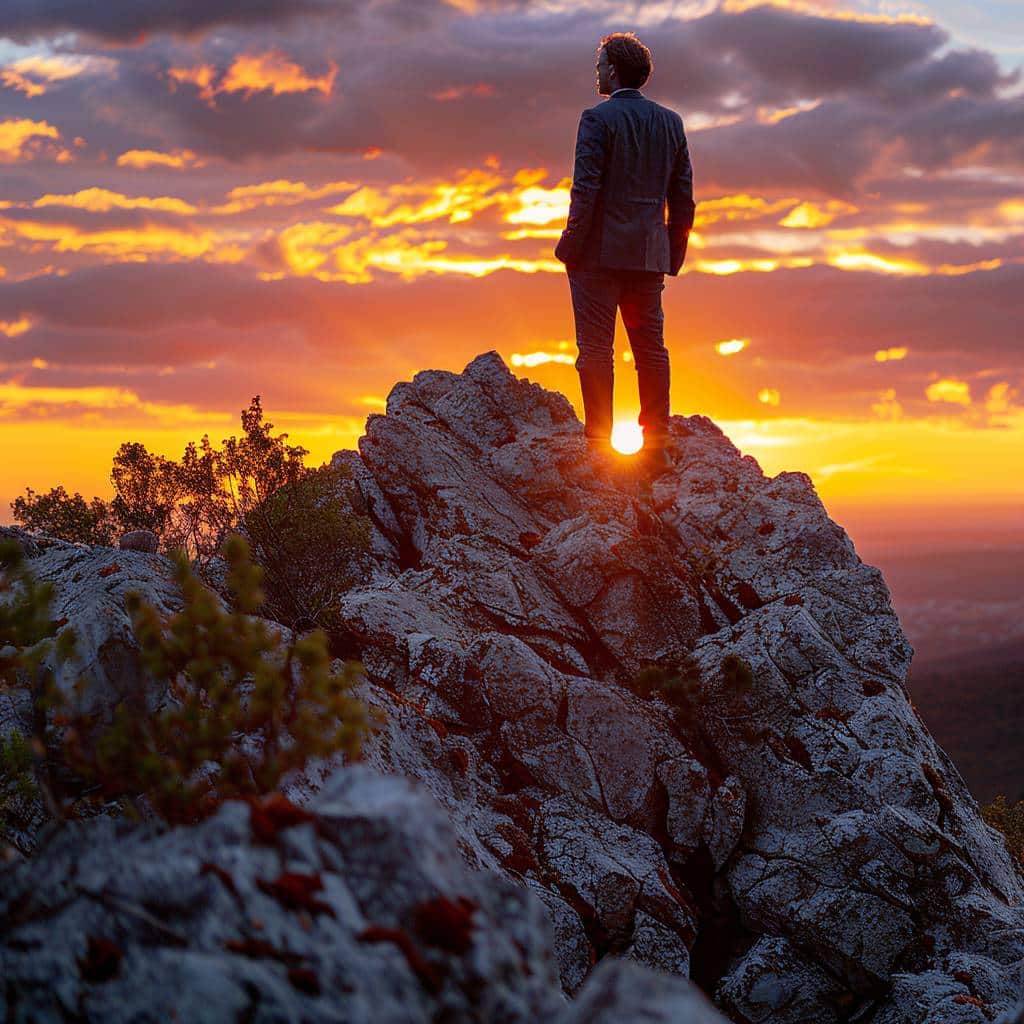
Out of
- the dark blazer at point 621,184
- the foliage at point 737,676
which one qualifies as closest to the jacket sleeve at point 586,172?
the dark blazer at point 621,184

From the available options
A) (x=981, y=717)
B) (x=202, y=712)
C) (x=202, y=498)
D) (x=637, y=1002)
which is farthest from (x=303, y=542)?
(x=981, y=717)

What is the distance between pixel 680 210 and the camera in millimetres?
19438

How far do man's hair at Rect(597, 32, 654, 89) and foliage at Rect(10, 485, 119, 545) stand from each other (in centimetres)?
1429

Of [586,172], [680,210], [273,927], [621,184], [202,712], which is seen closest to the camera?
[273,927]

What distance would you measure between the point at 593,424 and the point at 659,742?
780 centimetres

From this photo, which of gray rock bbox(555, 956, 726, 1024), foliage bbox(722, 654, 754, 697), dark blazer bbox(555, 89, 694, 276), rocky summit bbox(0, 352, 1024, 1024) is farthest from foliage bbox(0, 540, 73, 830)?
dark blazer bbox(555, 89, 694, 276)

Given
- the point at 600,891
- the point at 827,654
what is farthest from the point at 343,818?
the point at 827,654

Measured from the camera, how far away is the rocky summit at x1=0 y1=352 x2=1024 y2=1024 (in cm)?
465

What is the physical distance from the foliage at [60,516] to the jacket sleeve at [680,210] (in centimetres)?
1344

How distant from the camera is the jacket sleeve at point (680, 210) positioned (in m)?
19.3

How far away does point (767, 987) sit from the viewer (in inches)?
501

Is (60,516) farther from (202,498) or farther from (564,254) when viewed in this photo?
(564,254)

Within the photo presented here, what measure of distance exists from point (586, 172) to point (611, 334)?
317 centimetres

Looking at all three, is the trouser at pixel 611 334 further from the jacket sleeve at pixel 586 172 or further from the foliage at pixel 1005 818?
the foliage at pixel 1005 818
